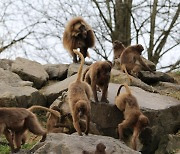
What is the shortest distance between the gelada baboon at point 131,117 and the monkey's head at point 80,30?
3936 millimetres

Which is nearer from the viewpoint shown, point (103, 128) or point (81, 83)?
point (81, 83)

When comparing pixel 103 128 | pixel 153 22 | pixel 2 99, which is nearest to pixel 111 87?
pixel 103 128

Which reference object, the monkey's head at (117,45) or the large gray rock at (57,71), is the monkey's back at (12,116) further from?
the monkey's head at (117,45)

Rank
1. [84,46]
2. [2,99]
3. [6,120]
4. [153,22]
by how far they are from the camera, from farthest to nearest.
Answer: [153,22] < [84,46] < [2,99] < [6,120]

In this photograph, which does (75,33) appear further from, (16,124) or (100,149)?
(100,149)

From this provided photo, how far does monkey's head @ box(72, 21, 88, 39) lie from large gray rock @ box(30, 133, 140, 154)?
16.9 feet

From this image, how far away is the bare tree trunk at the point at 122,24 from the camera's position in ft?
66.1

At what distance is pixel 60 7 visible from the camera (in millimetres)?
20484

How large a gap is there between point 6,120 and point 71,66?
6.16 meters

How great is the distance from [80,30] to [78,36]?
26 cm

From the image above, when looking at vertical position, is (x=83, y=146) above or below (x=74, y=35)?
below

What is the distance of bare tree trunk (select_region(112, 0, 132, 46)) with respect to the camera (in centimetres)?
2013

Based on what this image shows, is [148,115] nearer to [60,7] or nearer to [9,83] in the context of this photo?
[9,83]

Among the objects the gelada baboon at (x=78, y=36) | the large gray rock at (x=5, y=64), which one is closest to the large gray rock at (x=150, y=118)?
the gelada baboon at (x=78, y=36)
